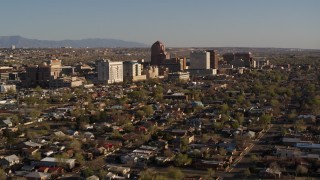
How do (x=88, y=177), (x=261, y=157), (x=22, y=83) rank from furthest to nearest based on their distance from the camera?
(x=22, y=83)
(x=261, y=157)
(x=88, y=177)

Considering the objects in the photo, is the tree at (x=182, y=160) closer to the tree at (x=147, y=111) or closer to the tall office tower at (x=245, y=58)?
the tree at (x=147, y=111)

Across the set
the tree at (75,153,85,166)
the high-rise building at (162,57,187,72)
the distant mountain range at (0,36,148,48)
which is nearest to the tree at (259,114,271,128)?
the tree at (75,153,85,166)

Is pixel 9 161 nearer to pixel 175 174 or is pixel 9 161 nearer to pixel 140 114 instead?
pixel 175 174

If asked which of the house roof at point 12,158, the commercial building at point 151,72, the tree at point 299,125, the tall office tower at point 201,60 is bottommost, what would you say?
the house roof at point 12,158

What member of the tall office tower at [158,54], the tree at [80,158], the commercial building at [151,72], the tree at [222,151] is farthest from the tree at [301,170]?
A: the tall office tower at [158,54]

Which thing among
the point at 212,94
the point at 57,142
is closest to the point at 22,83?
the point at 212,94

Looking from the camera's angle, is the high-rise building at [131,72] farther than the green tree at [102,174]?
Yes

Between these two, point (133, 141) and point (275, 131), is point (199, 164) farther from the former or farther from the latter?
point (275, 131)

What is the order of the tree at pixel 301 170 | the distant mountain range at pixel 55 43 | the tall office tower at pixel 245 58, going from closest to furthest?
the tree at pixel 301 170 < the tall office tower at pixel 245 58 < the distant mountain range at pixel 55 43
